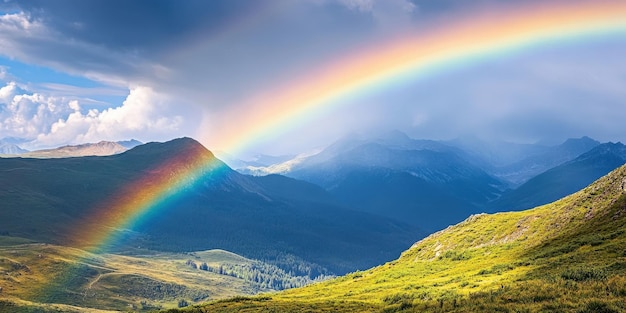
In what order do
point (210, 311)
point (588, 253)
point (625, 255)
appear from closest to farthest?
1. point (625, 255)
2. point (588, 253)
3. point (210, 311)

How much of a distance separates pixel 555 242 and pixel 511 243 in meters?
19.8

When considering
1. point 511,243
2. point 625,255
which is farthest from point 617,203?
point 625,255

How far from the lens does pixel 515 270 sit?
2255 inches

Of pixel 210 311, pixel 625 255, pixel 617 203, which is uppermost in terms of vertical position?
pixel 617 203

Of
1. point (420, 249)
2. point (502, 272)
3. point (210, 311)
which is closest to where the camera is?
point (502, 272)

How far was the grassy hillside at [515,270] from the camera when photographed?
31.8 metres

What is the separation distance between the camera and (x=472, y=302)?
34.6 metres

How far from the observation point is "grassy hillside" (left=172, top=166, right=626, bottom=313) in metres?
31.8

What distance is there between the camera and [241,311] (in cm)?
6191

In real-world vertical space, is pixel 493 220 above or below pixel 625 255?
above

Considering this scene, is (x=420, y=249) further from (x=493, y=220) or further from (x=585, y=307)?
(x=585, y=307)

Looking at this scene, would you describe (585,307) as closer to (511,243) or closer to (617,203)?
(617,203)

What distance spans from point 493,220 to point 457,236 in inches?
485

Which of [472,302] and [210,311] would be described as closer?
[472,302]
